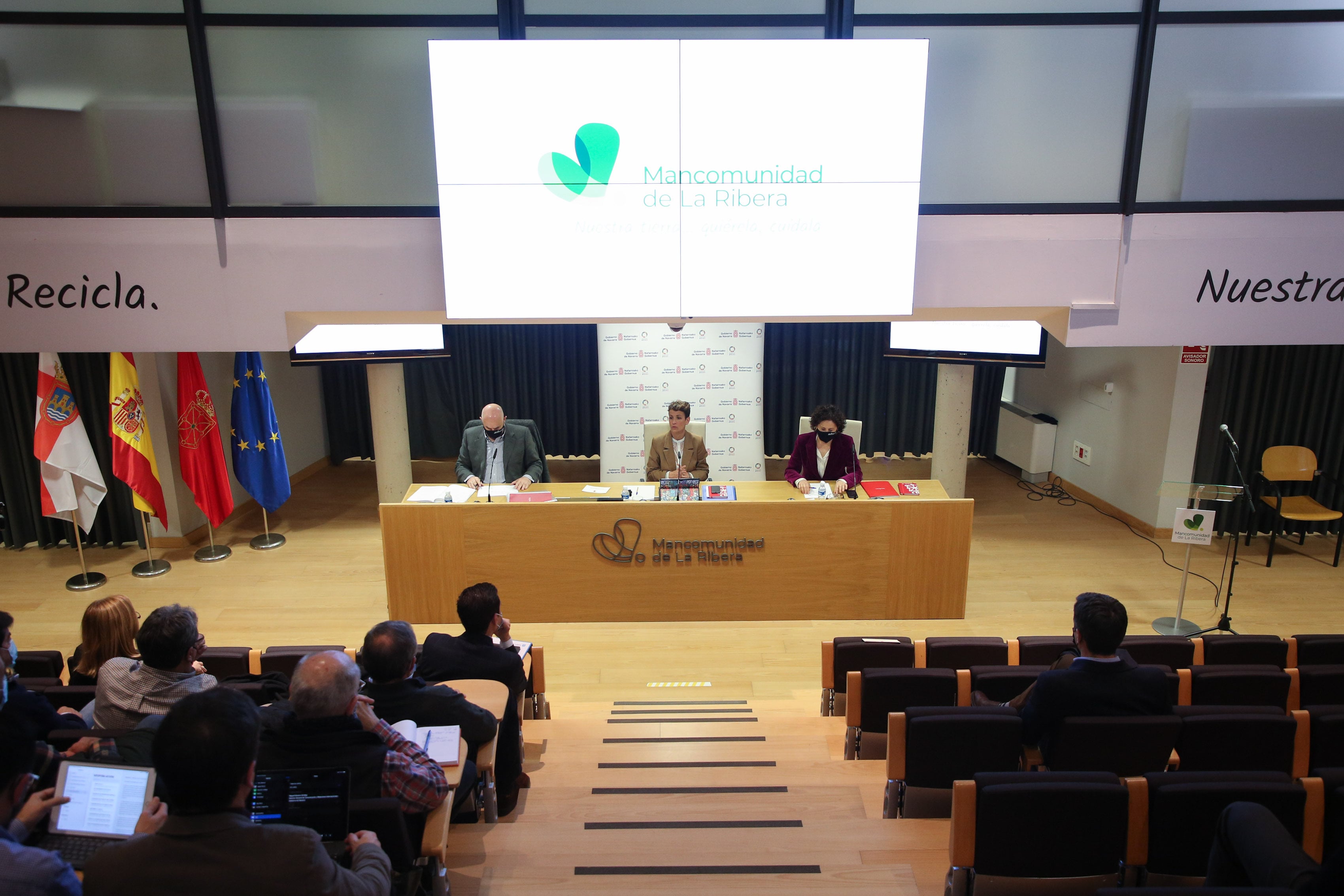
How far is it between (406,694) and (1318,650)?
4377mm

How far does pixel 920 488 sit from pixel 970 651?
6.63 feet

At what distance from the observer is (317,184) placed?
480 cm

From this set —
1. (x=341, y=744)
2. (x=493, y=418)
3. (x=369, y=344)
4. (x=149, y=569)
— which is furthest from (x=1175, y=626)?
(x=149, y=569)

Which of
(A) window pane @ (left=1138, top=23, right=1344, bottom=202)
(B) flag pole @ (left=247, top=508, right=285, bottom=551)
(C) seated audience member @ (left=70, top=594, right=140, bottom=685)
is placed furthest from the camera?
(B) flag pole @ (left=247, top=508, right=285, bottom=551)

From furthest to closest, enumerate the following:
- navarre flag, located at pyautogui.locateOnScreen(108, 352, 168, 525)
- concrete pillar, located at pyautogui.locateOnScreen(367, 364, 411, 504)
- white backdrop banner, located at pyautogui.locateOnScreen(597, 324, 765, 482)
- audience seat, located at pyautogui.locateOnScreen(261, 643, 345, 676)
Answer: white backdrop banner, located at pyautogui.locateOnScreen(597, 324, 765, 482)
concrete pillar, located at pyautogui.locateOnScreen(367, 364, 411, 504)
navarre flag, located at pyautogui.locateOnScreen(108, 352, 168, 525)
audience seat, located at pyautogui.locateOnScreen(261, 643, 345, 676)

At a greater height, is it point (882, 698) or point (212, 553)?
point (882, 698)

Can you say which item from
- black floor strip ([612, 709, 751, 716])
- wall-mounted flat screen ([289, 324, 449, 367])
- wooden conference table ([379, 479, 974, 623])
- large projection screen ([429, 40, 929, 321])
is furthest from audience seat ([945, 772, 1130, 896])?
wall-mounted flat screen ([289, 324, 449, 367])

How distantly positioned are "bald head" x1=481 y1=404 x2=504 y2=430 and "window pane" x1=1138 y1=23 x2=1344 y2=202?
4.33 m

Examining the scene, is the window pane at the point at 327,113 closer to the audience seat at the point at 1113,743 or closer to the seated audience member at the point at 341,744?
the seated audience member at the point at 341,744

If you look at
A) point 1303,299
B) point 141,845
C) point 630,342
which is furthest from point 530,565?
point 1303,299

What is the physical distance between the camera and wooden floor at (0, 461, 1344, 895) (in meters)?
3.02

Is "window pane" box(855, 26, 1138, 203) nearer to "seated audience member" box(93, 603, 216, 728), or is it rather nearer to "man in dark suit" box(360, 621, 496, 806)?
"man in dark suit" box(360, 621, 496, 806)

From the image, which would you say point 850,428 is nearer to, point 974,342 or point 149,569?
point 974,342

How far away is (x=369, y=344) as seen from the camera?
744cm
